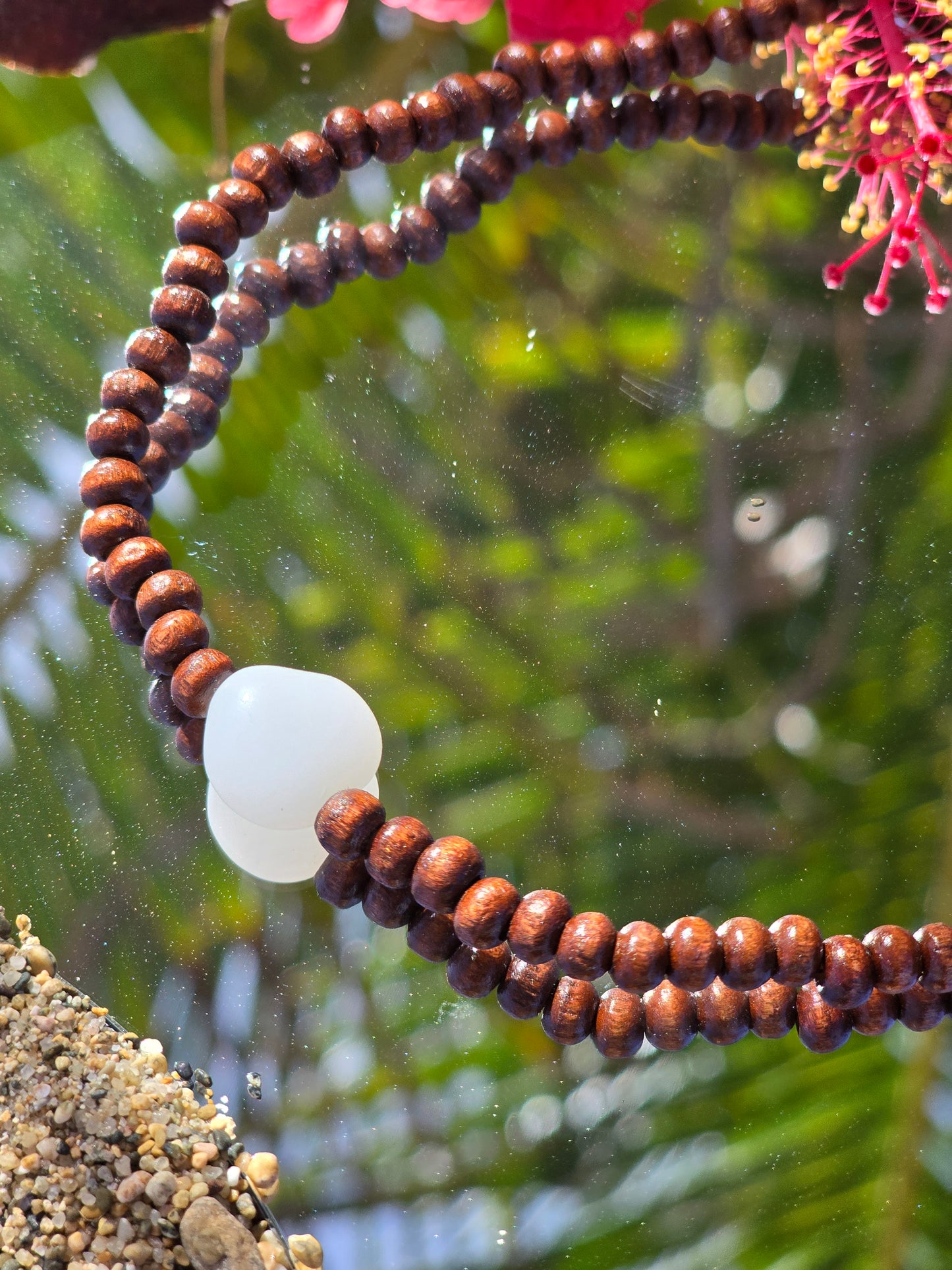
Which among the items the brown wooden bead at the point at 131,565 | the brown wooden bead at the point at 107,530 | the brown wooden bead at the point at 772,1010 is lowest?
the brown wooden bead at the point at 772,1010

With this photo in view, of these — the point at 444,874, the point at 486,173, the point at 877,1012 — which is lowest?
the point at 877,1012

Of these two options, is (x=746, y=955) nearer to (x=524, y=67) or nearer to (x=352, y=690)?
(x=352, y=690)

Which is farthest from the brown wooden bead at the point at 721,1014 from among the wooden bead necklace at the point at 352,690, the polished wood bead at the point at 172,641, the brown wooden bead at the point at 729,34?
the brown wooden bead at the point at 729,34

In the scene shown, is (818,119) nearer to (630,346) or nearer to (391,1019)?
(630,346)

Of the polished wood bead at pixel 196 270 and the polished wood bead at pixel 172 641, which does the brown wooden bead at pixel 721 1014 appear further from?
the polished wood bead at pixel 196 270

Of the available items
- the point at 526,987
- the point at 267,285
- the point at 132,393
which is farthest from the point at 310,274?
the point at 526,987

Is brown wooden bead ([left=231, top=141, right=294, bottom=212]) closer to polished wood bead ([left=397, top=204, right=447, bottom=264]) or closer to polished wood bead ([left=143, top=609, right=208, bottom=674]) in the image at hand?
polished wood bead ([left=397, top=204, right=447, bottom=264])

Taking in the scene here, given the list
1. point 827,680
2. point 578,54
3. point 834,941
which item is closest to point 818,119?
point 578,54
